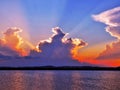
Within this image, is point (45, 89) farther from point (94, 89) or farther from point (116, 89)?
point (116, 89)

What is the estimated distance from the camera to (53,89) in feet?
209

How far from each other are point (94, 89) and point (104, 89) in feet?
6.91

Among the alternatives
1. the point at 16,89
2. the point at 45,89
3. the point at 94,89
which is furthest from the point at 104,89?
the point at 16,89

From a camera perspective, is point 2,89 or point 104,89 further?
point 104,89

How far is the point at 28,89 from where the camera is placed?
62688 mm

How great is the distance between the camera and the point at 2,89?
5984cm

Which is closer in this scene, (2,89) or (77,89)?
(2,89)

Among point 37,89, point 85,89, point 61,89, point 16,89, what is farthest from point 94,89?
point 16,89

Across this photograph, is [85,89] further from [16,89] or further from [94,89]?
[16,89]

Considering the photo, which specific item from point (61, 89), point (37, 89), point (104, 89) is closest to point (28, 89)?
point (37, 89)

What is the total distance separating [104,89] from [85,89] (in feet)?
13.3

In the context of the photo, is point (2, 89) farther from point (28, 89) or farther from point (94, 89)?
point (94, 89)

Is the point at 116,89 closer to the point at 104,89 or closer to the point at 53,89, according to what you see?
the point at 104,89

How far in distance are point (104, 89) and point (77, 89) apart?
18.8ft
